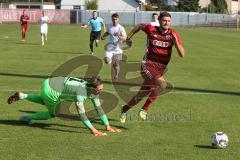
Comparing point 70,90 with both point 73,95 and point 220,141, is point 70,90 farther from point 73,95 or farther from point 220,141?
point 220,141

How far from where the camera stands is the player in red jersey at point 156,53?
33.3 ft

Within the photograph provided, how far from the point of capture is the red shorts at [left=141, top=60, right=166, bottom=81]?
419 inches

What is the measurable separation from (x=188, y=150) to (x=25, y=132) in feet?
9.42

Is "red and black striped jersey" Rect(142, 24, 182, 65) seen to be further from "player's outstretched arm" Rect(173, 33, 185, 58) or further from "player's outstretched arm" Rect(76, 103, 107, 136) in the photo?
"player's outstretched arm" Rect(76, 103, 107, 136)

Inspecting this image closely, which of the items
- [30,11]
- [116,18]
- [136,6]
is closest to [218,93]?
Result: [116,18]

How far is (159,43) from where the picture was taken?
10383mm

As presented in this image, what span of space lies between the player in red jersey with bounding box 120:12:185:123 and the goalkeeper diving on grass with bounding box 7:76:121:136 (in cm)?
129

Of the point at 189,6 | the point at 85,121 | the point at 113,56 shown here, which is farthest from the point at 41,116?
the point at 189,6

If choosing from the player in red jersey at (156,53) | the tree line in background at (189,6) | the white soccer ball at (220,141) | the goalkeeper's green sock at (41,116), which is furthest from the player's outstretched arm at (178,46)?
the tree line in background at (189,6)

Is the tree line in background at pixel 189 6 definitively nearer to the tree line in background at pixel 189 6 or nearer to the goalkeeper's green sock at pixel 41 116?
the tree line in background at pixel 189 6

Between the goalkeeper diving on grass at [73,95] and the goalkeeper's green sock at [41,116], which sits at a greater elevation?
the goalkeeper diving on grass at [73,95]

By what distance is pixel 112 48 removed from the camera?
56.2 feet

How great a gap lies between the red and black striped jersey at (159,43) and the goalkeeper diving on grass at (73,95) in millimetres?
1654

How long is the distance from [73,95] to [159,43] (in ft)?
6.87
